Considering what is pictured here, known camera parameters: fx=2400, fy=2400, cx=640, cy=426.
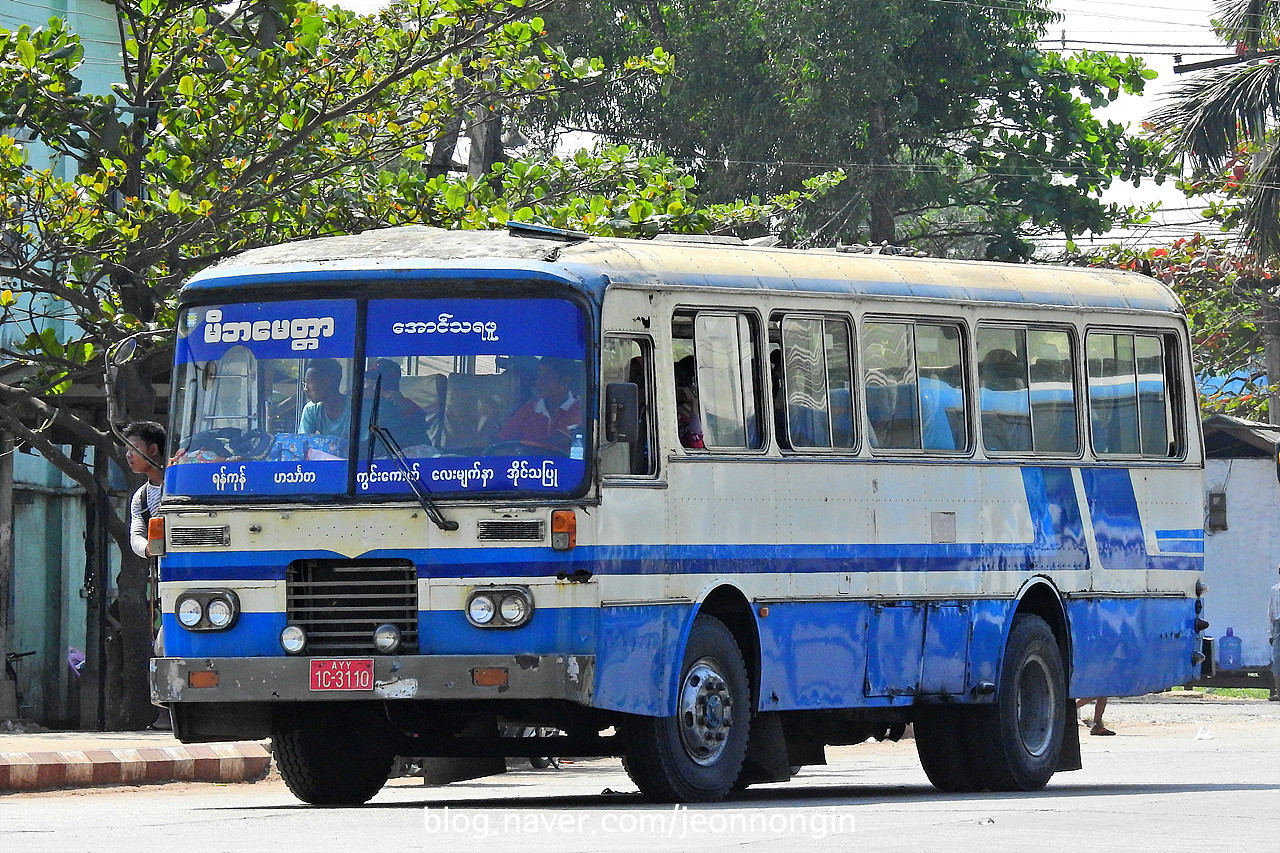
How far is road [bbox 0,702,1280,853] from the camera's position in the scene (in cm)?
996

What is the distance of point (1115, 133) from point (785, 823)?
2997 cm

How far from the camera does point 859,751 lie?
22.7 m

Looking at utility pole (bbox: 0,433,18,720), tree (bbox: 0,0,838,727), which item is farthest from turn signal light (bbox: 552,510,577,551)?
utility pole (bbox: 0,433,18,720)

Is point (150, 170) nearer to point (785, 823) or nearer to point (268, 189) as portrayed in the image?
point (268, 189)

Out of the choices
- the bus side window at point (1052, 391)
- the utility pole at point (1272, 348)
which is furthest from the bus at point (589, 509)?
the utility pole at point (1272, 348)

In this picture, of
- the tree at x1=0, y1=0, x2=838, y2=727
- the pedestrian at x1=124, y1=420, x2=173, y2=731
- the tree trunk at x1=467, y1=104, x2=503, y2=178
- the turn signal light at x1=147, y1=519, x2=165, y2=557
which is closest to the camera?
the turn signal light at x1=147, y1=519, x2=165, y2=557

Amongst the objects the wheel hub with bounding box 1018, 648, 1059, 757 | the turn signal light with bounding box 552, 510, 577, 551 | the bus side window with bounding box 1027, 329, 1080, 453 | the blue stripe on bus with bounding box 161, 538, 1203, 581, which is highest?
Answer: the bus side window with bounding box 1027, 329, 1080, 453

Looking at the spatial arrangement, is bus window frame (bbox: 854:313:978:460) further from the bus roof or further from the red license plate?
the red license plate

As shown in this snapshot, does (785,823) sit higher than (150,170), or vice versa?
(150,170)

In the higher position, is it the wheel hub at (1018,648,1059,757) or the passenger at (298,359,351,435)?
the passenger at (298,359,351,435)

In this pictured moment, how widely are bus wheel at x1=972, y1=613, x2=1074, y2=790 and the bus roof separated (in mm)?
2149

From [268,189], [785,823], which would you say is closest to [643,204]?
[268,189]

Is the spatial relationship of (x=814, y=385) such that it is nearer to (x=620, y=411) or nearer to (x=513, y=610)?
(x=620, y=411)

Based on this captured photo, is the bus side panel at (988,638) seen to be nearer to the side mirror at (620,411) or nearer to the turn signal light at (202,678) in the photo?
the side mirror at (620,411)
